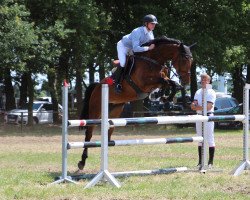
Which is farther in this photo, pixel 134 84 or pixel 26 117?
pixel 26 117

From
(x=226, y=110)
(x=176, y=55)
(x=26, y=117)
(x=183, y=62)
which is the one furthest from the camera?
(x=26, y=117)

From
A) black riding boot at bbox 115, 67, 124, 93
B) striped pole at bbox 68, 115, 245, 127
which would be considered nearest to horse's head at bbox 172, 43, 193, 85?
striped pole at bbox 68, 115, 245, 127

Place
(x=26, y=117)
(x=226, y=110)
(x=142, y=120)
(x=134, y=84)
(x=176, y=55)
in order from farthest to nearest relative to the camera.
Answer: (x=26, y=117)
(x=226, y=110)
(x=134, y=84)
(x=176, y=55)
(x=142, y=120)

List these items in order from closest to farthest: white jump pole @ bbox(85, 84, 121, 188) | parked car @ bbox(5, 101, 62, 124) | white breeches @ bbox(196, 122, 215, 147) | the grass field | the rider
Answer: the grass field < white jump pole @ bbox(85, 84, 121, 188) < the rider < white breeches @ bbox(196, 122, 215, 147) < parked car @ bbox(5, 101, 62, 124)

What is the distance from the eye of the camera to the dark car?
25556 millimetres

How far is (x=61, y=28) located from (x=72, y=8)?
1.24 metres

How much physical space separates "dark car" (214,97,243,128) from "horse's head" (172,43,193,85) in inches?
614

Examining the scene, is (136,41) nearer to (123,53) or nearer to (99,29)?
(123,53)

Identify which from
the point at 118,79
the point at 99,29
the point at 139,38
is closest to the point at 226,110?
the point at 99,29

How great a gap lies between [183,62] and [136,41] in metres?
0.96

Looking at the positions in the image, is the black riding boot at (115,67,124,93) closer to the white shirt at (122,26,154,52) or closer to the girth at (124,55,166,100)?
the girth at (124,55,166,100)

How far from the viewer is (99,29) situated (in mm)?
26094

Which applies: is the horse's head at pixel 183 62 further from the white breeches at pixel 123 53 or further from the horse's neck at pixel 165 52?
the white breeches at pixel 123 53

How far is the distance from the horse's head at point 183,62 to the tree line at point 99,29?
13297 millimetres
